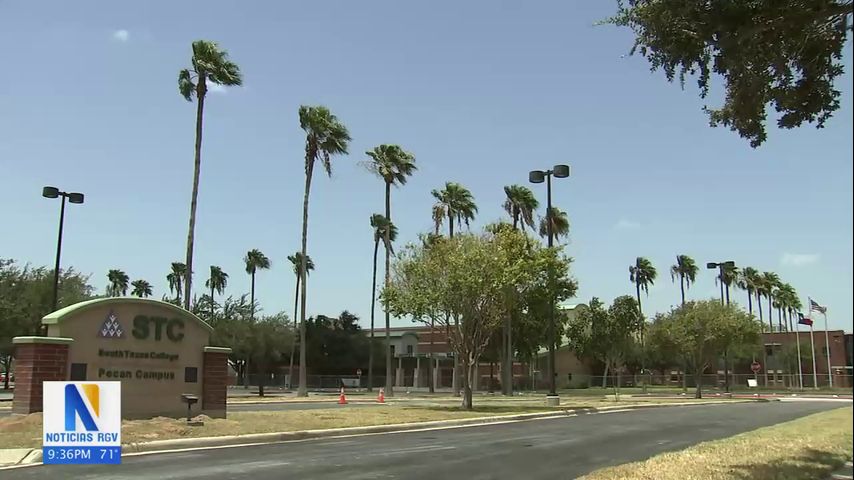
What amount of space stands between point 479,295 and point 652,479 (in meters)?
17.4

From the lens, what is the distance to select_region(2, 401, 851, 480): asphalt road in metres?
10.8

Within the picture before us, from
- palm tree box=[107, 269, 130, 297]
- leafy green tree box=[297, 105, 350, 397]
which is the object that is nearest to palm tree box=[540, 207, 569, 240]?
leafy green tree box=[297, 105, 350, 397]

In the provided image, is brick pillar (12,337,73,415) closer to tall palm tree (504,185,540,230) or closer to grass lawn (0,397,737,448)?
grass lawn (0,397,737,448)

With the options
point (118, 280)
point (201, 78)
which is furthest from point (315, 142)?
point (118, 280)

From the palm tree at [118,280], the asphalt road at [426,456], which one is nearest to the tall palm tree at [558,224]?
the asphalt road at [426,456]

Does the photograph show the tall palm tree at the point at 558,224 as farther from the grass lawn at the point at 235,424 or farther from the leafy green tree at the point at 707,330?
the grass lawn at the point at 235,424

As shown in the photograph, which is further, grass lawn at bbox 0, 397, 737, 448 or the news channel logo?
grass lawn at bbox 0, 397, 737, 448

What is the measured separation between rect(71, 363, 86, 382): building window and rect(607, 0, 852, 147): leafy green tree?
42.8 ft

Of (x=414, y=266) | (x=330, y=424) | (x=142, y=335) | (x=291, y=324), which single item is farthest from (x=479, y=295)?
(x=291, y=324)

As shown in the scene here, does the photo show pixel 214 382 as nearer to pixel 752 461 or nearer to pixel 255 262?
pixel 752 461

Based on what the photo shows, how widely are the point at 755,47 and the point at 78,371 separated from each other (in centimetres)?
1451

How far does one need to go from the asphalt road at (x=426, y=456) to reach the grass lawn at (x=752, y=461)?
1015mm

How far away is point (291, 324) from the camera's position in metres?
69.4

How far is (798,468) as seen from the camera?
1041 centimetres
